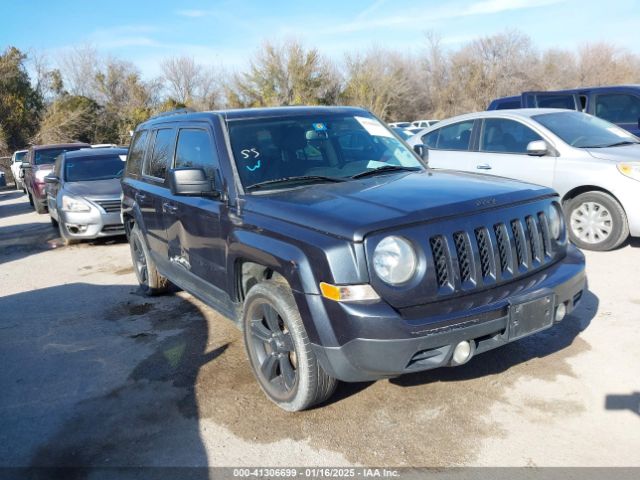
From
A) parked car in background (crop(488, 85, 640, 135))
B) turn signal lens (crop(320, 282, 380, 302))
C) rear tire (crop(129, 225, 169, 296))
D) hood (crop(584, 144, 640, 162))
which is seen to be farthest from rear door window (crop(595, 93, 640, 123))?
turn signal lens (crop(320, 282, 380, 302))

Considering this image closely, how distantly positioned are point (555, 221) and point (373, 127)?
1.69 meters

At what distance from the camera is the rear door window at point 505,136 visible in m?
7.43

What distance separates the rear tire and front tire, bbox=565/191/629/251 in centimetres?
485

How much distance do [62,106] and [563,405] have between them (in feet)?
128

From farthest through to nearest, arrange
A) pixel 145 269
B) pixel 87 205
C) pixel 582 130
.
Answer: pixel 87 205 < pixel 582 130 < pixel 145 269

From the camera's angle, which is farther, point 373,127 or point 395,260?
point 373,127

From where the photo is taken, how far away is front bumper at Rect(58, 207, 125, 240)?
9273 millimetres

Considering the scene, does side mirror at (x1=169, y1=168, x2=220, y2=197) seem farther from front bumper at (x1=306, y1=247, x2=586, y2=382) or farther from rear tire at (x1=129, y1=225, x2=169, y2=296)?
rear tire at (x1=129, y1=225, x2=169, y2=296)

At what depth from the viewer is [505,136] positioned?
767cm

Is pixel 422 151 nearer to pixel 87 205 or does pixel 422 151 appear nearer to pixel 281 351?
pixel 281 351

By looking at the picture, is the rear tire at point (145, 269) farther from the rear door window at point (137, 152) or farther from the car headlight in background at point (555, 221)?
the car headlight in background at point (555, 221)

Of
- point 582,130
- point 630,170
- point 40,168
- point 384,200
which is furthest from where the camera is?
point 40,168

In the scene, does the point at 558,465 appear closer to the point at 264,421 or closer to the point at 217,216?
the point at 264,421

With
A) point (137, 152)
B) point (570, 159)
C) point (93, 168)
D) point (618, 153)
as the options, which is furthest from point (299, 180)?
point (93, 168)
